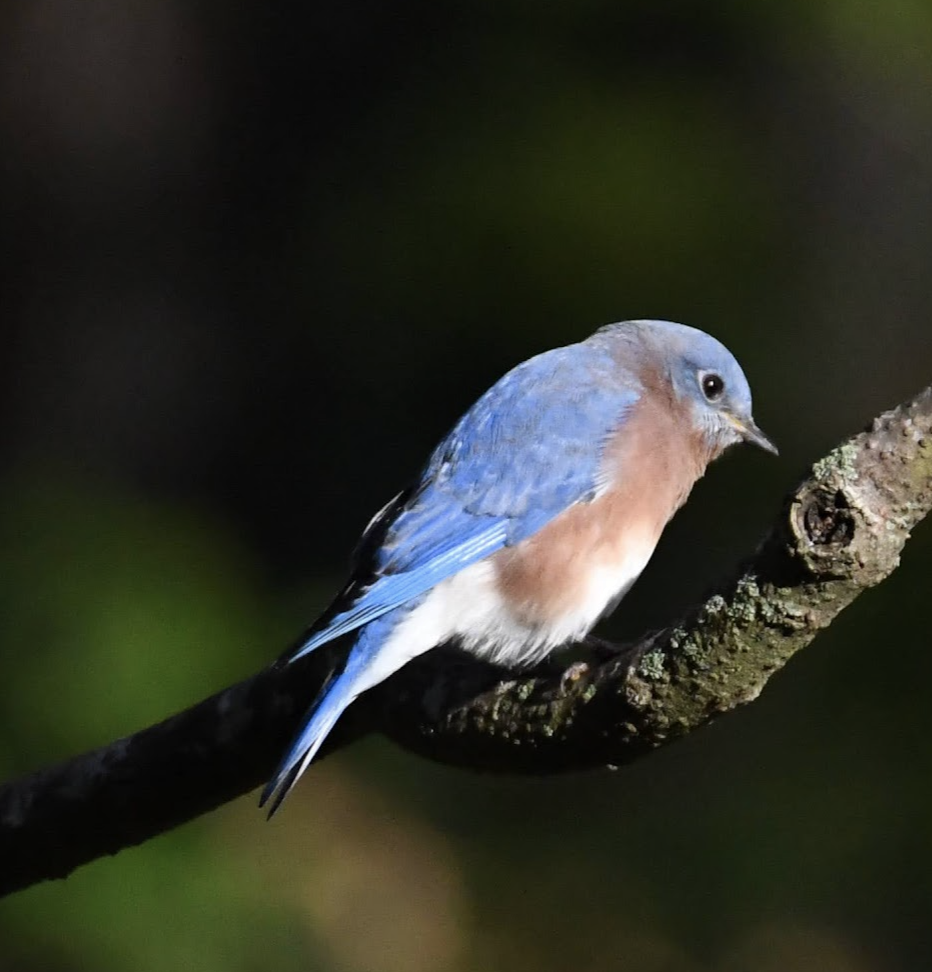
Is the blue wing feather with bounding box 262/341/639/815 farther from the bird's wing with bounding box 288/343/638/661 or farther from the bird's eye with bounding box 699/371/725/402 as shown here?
the bird's eye with bounding box 699/371/725/402

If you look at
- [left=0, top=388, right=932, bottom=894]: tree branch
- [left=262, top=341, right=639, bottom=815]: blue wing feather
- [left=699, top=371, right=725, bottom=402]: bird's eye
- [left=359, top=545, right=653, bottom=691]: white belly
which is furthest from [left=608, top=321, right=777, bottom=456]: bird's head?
[left=0, top=388, right=932, bottom=894]: tree branch

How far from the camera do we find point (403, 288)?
487 cm

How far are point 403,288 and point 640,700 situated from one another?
3.11 metres

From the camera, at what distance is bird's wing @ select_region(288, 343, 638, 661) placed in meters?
2.89

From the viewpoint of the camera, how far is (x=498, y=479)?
3.07 m

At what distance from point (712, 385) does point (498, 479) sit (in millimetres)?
634

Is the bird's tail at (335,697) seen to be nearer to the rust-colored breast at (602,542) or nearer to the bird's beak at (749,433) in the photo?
the rust-colored breast at (602,542)

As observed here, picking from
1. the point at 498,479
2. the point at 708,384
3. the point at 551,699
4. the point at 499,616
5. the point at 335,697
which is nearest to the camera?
the point at 551,699

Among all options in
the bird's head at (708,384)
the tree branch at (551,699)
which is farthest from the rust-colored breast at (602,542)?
the tree branch at (551,699)

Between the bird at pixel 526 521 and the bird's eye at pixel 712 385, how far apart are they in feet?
0.27

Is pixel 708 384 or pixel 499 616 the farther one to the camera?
pixel 708 384

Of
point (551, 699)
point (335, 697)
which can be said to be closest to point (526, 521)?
point (335, 697)

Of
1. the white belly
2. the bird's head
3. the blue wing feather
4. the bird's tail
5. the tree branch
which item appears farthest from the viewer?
the bird's head

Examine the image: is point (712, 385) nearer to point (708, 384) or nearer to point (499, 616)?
point (708, 384)
